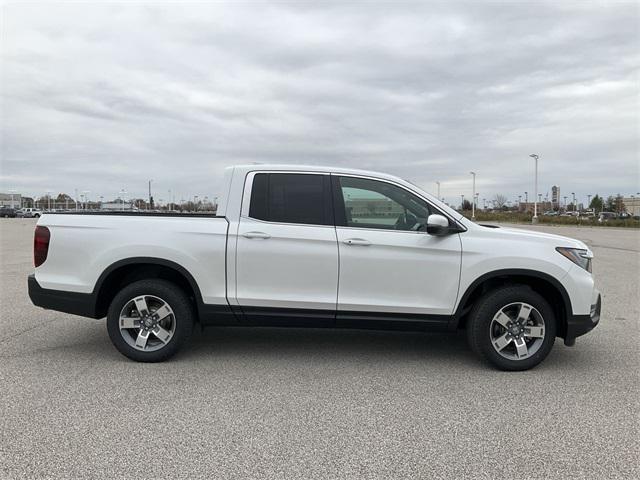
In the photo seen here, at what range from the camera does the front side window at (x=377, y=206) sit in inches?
189

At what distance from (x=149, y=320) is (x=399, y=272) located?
2.44 m

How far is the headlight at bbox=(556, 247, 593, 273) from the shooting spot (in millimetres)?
4734

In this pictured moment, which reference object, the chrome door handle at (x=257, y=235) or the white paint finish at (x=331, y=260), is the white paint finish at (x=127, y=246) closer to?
the white paint finish at (x=331, y=260)

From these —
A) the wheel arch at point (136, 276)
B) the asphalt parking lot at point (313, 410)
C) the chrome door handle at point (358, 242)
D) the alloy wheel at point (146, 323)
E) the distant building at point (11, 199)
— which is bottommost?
the asphalt parking lot at point (313, 410)

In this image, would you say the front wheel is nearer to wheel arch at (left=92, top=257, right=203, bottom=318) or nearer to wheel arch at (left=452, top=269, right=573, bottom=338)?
wheel arch at (left=452, top=269, right=573, bottom=338)

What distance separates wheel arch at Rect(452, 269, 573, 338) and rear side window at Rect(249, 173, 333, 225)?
1496 millimetres

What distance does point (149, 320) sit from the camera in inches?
190

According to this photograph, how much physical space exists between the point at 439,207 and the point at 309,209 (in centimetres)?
126

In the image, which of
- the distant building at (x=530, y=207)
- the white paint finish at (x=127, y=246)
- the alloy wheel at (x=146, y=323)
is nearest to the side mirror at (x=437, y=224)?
the white paint finish at (x=127, y=246)

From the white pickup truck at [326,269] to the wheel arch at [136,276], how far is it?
0.06ft

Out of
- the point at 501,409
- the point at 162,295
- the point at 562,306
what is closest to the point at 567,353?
the point at 562,306

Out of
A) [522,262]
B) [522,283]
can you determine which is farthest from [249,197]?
[522,283]

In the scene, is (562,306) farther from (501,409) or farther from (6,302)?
(6,302)

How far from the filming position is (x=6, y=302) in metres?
7.63
